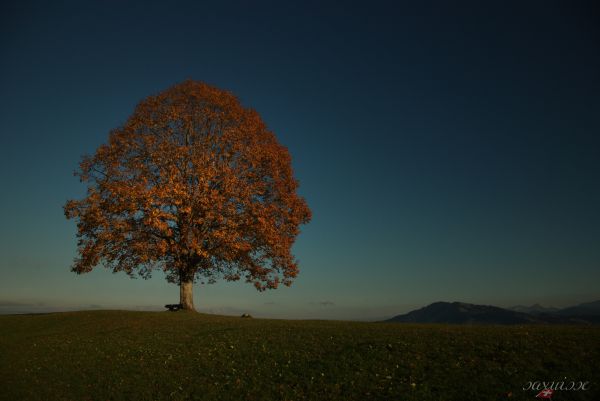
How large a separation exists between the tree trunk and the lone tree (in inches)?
3.9

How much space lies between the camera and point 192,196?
37156 mm

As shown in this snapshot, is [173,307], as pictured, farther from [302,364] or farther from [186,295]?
[302,364]

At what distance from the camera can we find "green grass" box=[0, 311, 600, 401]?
49.4 feet

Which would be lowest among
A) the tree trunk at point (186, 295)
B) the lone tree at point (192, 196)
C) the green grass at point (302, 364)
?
the green grass at point (302, 364)

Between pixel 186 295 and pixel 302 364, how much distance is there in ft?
79.7

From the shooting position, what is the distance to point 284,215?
3978 cm

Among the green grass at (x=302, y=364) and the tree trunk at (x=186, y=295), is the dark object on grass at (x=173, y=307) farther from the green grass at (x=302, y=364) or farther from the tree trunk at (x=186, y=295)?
the green grass at (x=302, y=364)

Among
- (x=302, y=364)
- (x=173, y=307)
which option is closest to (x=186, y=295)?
(x=173, y=307)

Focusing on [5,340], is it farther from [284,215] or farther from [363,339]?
[363,339]

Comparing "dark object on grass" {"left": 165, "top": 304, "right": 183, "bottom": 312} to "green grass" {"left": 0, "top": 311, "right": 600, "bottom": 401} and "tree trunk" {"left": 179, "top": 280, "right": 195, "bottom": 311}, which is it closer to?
"tree trunk" {"left": 179, "top": 280, "right": 195, "bottom": 311}

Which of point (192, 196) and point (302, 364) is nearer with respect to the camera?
point (302, 364)

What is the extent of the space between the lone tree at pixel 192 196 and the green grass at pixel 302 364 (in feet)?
33.0

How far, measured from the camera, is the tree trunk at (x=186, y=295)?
39.8 meters

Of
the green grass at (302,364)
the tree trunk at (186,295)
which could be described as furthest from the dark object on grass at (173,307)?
the green grass at (302,364)
